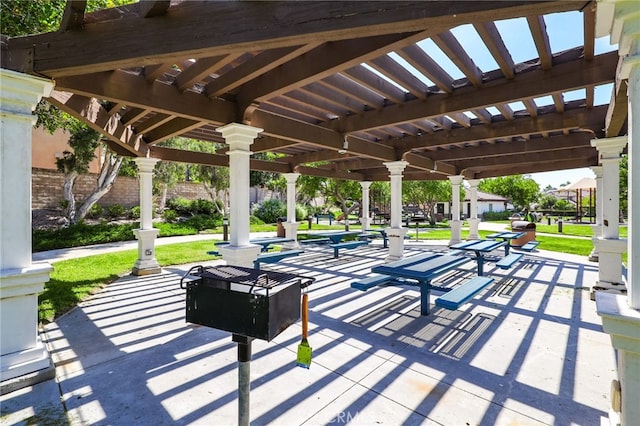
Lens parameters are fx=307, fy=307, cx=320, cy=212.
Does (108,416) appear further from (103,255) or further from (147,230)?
(103,255)

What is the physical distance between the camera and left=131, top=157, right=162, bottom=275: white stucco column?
717 cm

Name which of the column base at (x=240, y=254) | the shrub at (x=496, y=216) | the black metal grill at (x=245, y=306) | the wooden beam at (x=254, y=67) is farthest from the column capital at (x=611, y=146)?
the shrub at (x=496, y=216)

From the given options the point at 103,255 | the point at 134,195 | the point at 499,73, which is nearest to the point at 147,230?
the point at 103,255

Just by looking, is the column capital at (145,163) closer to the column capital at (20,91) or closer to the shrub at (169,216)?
the column capital at (20,91)

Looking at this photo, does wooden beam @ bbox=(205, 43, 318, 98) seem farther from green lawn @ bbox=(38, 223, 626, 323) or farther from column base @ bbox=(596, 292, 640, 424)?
green lawn @ bbox=(38, 223, 626, 323)

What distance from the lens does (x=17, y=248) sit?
2.83 metres

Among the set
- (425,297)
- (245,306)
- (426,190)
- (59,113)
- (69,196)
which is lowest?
(425,297)

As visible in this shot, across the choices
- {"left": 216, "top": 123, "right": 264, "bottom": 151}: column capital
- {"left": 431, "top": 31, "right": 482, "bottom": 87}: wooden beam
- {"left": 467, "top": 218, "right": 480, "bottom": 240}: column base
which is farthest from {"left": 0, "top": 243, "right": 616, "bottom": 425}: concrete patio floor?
{"left": 467, "top": 218, "right": 480, "bottom": 240}: column base

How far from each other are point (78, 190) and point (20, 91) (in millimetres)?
16473

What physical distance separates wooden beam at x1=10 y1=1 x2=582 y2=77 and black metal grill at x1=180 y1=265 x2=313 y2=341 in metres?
1.71

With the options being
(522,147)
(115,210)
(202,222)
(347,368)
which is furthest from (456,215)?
(115,210)

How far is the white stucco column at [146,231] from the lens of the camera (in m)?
7.17

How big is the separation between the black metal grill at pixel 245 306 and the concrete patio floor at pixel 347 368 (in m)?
1.15

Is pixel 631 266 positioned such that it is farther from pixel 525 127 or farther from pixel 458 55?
pixel 525 127
